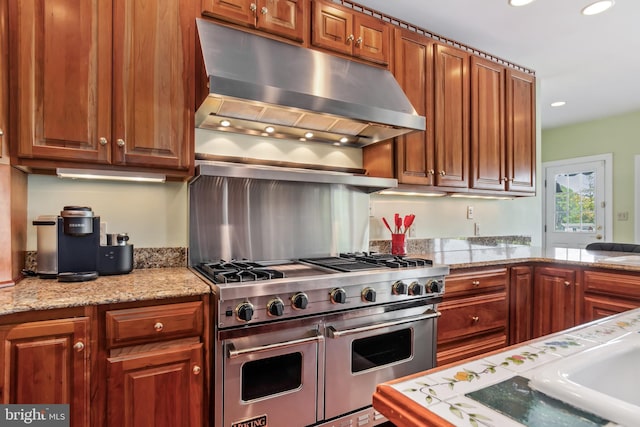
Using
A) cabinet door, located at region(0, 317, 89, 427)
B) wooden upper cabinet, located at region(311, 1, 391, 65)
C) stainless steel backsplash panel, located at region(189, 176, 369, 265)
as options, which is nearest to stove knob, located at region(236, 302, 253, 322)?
cabinet door, located at region(0, 317, 89, 427)

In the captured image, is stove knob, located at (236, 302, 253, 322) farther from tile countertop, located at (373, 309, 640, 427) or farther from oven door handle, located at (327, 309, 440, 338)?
tile countertop, located at (373, 309, 640, 427)

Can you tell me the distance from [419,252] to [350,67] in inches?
59.9

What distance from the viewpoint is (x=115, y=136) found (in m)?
1.68

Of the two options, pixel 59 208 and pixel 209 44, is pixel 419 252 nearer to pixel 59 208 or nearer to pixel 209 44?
pixel 209 44

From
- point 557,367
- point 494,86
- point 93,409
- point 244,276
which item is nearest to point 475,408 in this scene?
point 557,367

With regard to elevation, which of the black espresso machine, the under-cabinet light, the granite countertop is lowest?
the granite countertop

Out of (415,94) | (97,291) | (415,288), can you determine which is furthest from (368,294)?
(415,94)

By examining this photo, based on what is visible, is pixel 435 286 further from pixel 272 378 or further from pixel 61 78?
pixel 61 78

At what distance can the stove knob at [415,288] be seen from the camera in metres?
1.94

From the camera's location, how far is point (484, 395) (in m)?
0.56

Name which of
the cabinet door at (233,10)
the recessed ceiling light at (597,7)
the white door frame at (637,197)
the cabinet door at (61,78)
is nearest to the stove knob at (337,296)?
the cabinet door at (61,78)

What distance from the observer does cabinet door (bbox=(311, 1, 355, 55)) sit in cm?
216

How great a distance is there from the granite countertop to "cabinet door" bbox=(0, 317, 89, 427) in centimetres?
7

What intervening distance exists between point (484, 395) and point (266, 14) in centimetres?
206
